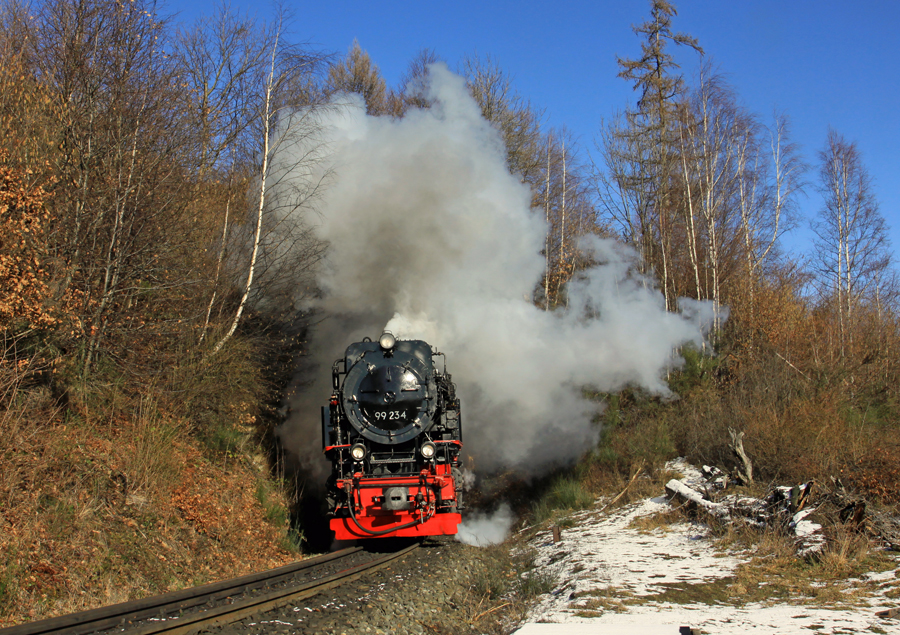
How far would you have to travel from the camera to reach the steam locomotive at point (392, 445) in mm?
8312

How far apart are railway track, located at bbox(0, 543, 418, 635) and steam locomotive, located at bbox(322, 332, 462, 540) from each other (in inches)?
33.3

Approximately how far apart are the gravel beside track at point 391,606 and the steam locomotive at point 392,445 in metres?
0.63

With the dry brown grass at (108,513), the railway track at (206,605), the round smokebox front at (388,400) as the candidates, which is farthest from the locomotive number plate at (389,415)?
the dry brown grass at (108,513)

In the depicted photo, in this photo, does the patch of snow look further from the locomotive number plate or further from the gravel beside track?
the locomotive number plate

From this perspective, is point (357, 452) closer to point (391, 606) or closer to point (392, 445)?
point (392, 445)

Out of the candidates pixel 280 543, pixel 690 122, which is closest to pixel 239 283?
pixel 280 543

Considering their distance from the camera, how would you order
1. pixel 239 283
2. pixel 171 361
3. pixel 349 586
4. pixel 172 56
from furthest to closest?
1. pixel 239 283
2. pixel 172 56
3. pixel 171 361
4. pixel 349 586

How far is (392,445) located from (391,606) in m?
3.08

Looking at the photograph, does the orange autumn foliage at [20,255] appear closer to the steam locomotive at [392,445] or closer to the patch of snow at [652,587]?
the steam locomotive at [392,445]

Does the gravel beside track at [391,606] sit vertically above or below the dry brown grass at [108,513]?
below

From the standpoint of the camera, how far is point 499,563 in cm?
876

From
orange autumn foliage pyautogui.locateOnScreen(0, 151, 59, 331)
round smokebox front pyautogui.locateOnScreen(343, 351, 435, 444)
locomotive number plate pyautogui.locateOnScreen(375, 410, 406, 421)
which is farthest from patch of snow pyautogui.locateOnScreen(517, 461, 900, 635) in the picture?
orange autumn foliage pyautogui.locateOnScreen(0, 151, 59, 331)

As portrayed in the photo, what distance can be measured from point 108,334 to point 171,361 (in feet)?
3.63

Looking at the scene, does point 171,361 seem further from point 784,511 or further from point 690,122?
point 690,122
